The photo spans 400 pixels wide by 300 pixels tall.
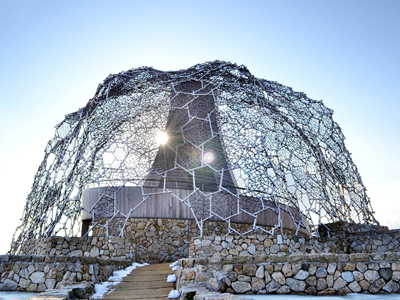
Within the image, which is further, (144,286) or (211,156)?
(211,156)

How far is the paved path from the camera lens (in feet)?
23.1

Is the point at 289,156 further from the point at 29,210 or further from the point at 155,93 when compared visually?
the point at 29,210

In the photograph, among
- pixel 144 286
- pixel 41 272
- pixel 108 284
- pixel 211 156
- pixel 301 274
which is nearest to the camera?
pixel 301 274

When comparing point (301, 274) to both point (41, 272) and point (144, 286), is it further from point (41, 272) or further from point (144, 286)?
point (41, 272)

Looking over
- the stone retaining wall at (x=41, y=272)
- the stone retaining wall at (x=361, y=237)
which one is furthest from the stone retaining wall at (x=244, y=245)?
the stone retaining wall at (x=41, y=272)

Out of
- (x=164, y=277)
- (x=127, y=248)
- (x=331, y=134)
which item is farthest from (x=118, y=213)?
(x=331, y=134)

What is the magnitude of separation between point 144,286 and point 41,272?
2335 mm

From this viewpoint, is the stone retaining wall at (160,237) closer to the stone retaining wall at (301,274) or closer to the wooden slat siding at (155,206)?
the wooden slat siding at (155,206)

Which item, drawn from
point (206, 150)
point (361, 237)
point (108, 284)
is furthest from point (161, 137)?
point (108, 284)

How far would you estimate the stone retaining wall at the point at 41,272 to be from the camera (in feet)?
22.0

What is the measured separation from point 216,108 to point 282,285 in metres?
11.2

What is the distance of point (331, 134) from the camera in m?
18.7

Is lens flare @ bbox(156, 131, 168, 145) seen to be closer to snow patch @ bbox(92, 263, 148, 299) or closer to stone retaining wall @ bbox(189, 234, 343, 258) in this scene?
stone retaining wall @ bbox(189, 234, 343, 258)

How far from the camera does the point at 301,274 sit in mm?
5793
